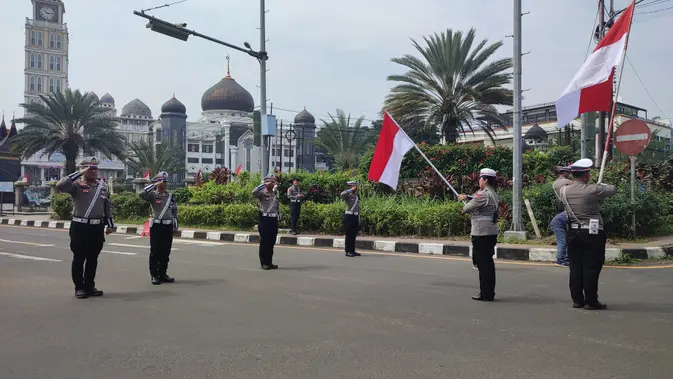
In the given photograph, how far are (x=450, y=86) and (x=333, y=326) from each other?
17911mm

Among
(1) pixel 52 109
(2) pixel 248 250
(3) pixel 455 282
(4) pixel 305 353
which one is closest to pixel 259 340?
(4) pixel 305 353

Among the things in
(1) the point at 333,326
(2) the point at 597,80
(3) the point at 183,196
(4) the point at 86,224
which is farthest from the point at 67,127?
(1) the point at 333,326

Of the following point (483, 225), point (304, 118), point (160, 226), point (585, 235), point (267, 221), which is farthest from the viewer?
point (304, 118)

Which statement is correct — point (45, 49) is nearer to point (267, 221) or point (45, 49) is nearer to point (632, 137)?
point (267, 221)

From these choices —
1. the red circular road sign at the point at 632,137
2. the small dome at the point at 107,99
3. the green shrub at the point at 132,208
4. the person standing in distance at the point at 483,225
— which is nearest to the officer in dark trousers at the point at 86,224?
the person standing in distance at the point at 483,225

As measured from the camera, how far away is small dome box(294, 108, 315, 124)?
271 ft

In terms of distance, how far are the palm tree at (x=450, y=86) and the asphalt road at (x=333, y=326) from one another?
1421 cm

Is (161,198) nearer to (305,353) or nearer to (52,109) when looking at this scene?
(305,353)

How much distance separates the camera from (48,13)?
97.4m

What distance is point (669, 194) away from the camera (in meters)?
12.7

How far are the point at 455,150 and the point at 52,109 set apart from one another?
2149cm

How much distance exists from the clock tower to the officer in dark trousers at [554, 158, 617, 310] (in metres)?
103

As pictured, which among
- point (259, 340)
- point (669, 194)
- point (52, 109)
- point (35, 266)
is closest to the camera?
point (259, 340)

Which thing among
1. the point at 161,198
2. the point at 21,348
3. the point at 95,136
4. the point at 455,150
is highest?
the point at 95,136
